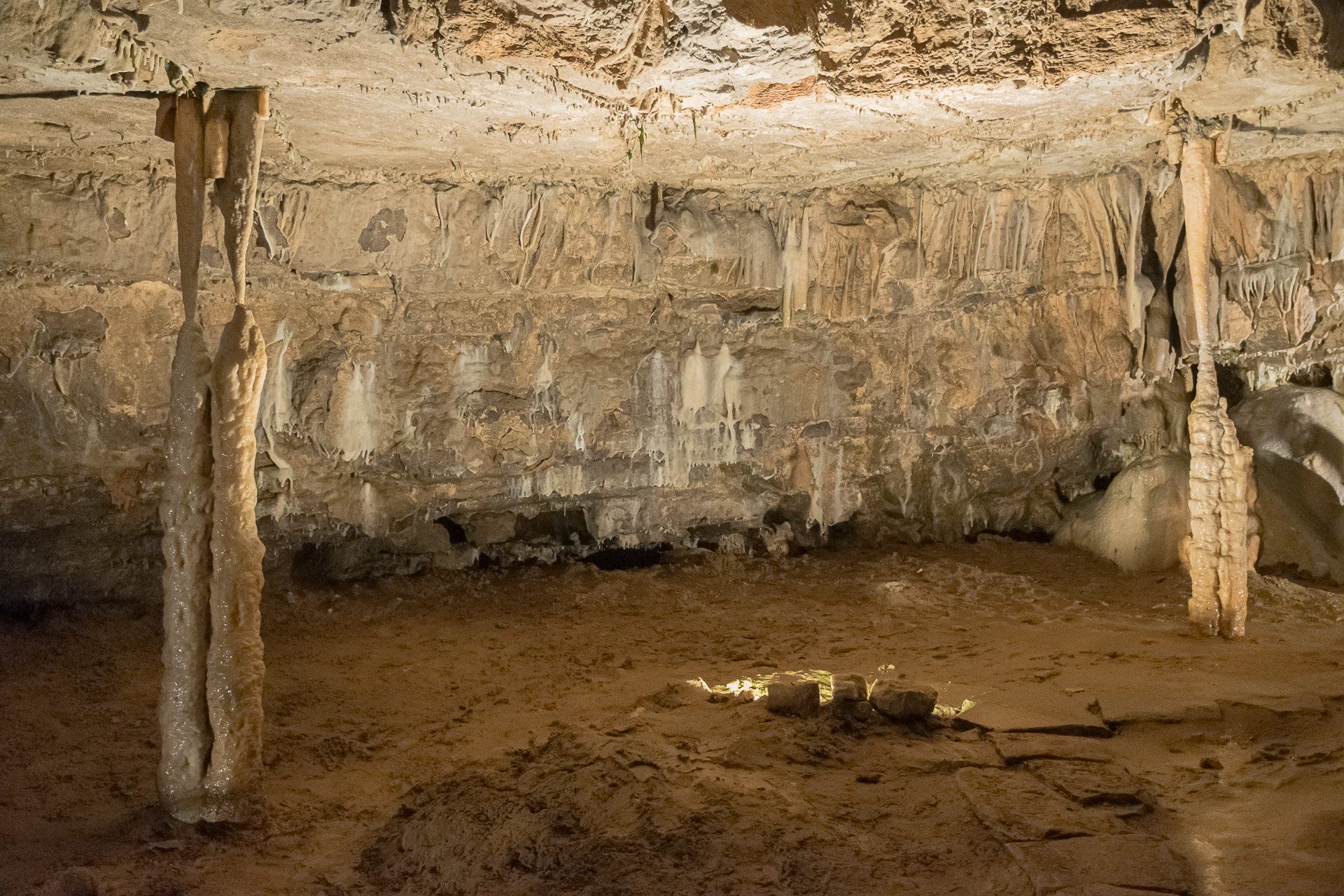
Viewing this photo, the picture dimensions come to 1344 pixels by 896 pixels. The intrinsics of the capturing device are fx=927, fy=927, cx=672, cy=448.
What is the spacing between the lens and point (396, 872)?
427cm

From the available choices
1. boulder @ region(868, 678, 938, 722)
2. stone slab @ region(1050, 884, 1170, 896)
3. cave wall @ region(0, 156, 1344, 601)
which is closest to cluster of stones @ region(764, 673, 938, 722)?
boulder @ region(868, 678, 938, 722)

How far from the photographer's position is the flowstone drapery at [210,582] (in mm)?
4590

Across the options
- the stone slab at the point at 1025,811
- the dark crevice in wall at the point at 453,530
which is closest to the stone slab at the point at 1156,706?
the stone slab at the point at 1025,811

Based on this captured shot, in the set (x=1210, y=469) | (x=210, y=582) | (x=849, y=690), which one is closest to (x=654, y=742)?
(x=849, y=690)

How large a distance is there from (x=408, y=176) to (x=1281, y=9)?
6.48 m

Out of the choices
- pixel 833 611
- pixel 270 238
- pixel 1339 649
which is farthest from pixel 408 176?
pixel 1339 649

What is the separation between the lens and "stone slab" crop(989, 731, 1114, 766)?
5.08 meters

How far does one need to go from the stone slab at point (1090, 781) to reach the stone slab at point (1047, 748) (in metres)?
0.06

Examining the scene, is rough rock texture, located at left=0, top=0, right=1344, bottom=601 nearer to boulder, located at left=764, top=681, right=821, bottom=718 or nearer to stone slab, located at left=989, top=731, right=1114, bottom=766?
Result: boulder, located at left=764, top=681, right=821, bottom=718

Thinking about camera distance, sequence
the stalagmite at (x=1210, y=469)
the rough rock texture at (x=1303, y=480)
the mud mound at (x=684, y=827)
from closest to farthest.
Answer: the mud mound at (x=684, y=827), the stalagmite at (x=1210, y=469), the rough rock texture at (x=1303, y=480)

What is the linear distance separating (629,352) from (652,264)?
45.4 inches

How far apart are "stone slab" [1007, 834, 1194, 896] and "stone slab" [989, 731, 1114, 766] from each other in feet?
3.03

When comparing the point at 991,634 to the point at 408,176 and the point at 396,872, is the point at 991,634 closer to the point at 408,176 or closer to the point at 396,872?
the point at 396,872

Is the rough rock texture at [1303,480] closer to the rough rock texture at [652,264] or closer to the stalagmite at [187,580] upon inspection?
the rough rock texture at [652,264]
